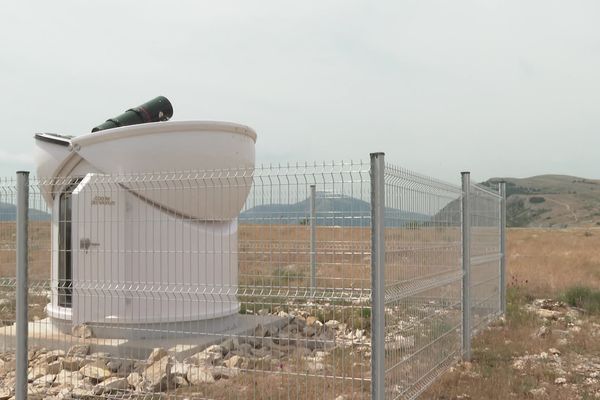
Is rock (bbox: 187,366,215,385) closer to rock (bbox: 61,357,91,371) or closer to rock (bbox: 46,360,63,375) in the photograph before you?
rock (bbox: 61,357,91,371)

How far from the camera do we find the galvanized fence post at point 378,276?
4578 mm

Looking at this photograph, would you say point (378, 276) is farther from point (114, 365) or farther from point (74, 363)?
point (74, 363)

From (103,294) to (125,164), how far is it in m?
1.93

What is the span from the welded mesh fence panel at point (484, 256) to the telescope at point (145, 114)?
4.60 metres

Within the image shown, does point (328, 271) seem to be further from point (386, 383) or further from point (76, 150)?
point (76, 150)

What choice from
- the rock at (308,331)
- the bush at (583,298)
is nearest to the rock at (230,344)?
the rock at (308,331)

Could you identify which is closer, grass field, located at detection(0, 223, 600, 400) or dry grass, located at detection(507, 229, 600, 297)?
grass field, located at detection(0, 223, 600, 400)

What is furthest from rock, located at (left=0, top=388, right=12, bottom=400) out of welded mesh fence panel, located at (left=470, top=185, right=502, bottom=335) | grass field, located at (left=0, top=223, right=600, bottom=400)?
welded mesh fence panel, located at (left=470, top=185, right=502, bottom=335)

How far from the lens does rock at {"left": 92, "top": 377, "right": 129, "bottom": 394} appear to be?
6.02 meters

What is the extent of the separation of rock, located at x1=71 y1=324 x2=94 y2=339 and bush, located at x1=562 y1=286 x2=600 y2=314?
356 inches

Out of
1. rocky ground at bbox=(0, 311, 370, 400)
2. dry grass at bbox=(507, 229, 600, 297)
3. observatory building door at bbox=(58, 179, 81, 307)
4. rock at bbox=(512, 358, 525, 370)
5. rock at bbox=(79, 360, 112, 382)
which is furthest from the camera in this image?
dry grass at bbox=(507, 229, 600, 297)

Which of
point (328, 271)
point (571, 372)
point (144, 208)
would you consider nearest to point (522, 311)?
point (571, 372)

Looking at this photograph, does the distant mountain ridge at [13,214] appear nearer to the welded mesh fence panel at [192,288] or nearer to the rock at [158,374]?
the welded mesh fence panel at [192,288]

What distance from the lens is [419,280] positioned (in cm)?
578
